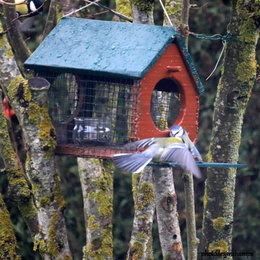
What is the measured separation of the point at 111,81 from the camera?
3861 millimetres

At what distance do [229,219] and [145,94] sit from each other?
806 millimetres

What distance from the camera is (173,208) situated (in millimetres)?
4109

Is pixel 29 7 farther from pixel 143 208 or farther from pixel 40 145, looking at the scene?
pixel 40 145

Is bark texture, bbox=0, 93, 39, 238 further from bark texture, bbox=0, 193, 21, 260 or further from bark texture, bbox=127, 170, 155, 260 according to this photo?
bark texture, bbox=127, 170, 155, 260

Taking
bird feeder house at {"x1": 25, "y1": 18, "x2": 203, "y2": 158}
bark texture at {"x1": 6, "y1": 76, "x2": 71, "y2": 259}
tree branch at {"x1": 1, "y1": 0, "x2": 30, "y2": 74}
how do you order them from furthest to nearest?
tree branch at {"x1": 1, "y1": 0, "x2": 30, "y2": 74} → bird feeder house at {"x1": 25, "y1": 18, "x2": 203, "y2": 158} → bark texture at {"x1": 6, "y1": 76, "x2": 71, "y2": 259}

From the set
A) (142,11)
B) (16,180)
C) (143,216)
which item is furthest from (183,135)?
(16,180)

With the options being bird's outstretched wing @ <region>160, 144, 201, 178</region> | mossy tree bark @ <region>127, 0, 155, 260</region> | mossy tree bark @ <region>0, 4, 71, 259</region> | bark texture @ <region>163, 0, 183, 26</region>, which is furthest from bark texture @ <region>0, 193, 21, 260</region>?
bark texture @ <region>163, 0, 183, 26</region>

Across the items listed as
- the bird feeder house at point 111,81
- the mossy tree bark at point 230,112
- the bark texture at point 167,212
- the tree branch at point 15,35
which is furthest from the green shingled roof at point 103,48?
the bark texture at point 167,212

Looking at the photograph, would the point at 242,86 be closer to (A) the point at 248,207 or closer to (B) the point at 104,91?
(B) the point at 104,91

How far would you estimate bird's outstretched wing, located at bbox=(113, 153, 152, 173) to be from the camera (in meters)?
3.40

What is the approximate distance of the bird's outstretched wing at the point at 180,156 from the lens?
11.4 feet

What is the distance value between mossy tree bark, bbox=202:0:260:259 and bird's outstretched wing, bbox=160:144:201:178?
269 mm

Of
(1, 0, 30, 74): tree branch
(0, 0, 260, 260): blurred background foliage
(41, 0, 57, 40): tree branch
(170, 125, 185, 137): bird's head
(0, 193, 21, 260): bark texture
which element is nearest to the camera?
(170, 125, 185, 137): bird's head

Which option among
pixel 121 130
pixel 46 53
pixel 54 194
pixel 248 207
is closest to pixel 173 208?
pixel 121 130
